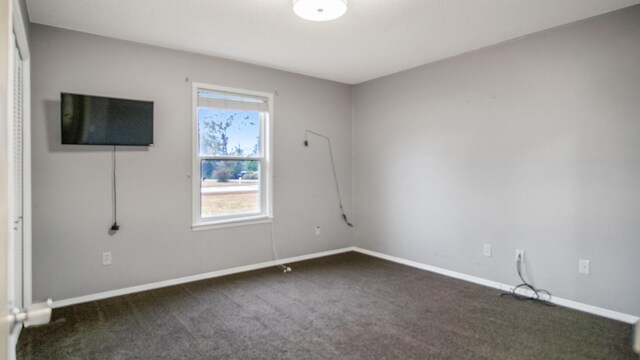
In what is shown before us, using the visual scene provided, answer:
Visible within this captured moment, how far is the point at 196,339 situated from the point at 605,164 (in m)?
3.51

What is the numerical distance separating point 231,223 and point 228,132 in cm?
105

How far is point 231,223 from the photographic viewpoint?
13.9 ft

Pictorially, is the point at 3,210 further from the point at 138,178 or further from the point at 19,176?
the point at 138,178

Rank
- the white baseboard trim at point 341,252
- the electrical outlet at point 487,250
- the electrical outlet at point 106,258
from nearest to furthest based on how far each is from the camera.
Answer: the white baseboard trim at point 341,252
the electrical outlet at point 106,258
the electrical outlet at point 487,250

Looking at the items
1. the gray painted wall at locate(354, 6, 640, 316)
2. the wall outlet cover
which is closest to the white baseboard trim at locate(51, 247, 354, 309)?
the gray painted wall at locate(354, 6, 640, 316)

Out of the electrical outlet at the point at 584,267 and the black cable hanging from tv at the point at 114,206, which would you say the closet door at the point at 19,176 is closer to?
the black cable hanging from tv at the point at 114,206

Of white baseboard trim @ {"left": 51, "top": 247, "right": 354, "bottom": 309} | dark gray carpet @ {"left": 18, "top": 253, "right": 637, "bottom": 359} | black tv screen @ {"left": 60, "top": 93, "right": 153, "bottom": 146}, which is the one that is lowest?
dark gray carpet @ {"left": 18, "top": 253, "right": 637, "bottom": 359}

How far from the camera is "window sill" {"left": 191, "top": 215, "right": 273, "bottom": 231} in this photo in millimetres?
4001

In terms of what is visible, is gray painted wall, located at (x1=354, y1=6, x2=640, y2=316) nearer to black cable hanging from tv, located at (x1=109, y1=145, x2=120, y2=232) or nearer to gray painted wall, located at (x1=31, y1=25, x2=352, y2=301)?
gray painted wall, located at (x1=31, y1=25, x2=352, y2=301)

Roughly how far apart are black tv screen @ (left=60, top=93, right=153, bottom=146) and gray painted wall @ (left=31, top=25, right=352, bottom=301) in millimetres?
111

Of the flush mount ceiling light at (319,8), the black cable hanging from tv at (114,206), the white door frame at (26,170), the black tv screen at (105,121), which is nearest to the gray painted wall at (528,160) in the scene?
the flush mount ceiling light at (319,8)

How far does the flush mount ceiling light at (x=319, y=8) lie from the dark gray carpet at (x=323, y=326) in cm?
235

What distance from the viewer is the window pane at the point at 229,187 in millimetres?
4113

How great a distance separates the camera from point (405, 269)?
14.4ft
